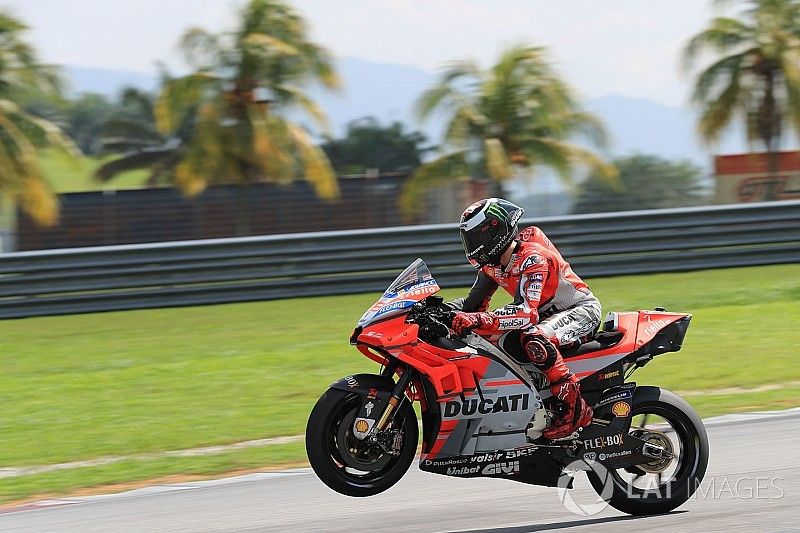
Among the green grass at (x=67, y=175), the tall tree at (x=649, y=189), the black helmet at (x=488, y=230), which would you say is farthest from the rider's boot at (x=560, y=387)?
the green grass at (x=67, y=175)

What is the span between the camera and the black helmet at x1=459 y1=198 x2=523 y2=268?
685 centimetres

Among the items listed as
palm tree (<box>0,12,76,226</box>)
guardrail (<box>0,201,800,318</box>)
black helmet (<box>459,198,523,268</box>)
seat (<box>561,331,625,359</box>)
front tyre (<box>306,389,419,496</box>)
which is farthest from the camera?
palm tree (<box>0,12,76,226</box>)

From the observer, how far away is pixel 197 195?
77.7 feet

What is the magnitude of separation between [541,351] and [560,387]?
23cm

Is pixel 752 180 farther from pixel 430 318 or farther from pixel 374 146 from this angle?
pixel 430 318

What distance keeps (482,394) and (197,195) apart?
689 inches

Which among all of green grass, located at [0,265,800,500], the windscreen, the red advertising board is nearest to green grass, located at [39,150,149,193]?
green grass, located at [0,265,800,500]

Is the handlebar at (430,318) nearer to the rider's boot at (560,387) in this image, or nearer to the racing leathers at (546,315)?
the racing leathers at (546,315)

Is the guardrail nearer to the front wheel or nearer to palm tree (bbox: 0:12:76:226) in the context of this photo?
palm tree (bbox: 0:12:76:226)

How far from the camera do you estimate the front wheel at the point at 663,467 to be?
691 cm

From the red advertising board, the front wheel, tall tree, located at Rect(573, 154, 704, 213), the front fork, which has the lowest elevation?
the red advertising board

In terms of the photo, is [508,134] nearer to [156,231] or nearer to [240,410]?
[156,231]

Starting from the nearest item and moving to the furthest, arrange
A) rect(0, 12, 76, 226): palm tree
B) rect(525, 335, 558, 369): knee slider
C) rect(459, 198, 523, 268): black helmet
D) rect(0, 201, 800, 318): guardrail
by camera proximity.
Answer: rect(525, 335, 558, 369): knee slider
rect(459, 198, 523, 268): black helmet
rect(0, 201, 800, 318): guardrail
rect(0, 12, 76, 226): palm tree

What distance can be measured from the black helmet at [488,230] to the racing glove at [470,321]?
11.8 inches
